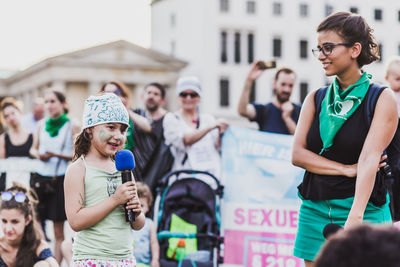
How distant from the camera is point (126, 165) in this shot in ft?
13.4

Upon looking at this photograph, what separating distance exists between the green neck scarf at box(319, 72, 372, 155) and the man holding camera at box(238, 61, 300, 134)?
12.0ft

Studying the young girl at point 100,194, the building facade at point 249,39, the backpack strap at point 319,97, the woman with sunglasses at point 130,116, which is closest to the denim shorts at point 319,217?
the backpack strap at point 319,97

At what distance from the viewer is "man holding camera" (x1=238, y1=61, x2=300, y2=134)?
7730mm

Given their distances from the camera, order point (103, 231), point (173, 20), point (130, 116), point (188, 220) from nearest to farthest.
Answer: point (103, 231) → point (188, 220) → point (130, 116) → point (173, 20)

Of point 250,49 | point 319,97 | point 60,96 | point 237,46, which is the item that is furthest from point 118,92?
point 250,49

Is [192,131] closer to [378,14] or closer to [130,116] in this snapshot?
[130,116]

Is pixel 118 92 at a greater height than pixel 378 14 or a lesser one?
lesser

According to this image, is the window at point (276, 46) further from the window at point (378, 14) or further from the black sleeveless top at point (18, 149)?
the black sleeveless top at point (18, 149)

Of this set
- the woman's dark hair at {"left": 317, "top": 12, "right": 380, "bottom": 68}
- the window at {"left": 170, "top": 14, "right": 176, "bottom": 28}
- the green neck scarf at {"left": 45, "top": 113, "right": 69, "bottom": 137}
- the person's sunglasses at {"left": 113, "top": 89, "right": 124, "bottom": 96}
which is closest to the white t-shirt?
the person's sunglasses at {"left": 113, "top": 89, "right": 124, "bottom": 96}

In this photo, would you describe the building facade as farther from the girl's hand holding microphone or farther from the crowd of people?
the girl's hand holding microphone

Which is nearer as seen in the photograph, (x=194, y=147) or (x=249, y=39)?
(x=194, y=147)

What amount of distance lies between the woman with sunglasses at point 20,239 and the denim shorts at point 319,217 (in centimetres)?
247

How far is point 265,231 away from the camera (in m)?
7.69

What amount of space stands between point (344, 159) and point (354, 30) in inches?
25.7
